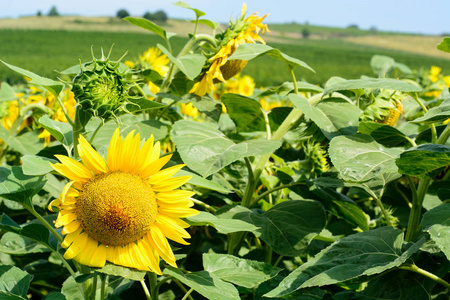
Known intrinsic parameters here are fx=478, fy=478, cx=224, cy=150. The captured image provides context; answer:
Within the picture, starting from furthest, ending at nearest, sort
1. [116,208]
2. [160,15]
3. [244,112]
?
1. [160,15]
2. [244,112]
3. [116,208]

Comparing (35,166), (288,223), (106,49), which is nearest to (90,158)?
(35,166)

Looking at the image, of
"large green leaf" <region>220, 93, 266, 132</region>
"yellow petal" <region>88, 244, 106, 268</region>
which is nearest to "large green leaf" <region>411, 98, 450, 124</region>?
"large green leaf" <region>220, 93, 266, 132</region>

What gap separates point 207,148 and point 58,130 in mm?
314

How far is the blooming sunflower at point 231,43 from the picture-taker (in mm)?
1305

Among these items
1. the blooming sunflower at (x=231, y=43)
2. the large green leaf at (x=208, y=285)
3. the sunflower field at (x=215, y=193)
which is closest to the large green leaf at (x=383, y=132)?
the sunflower field at (x=215, y=193)

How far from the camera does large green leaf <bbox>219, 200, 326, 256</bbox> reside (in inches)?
41.0

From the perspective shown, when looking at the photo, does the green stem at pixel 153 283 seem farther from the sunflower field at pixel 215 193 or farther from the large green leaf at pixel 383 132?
the large green leaf at pixel 383 132

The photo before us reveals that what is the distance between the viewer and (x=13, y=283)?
958 millimetres

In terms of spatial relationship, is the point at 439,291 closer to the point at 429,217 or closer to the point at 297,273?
the point at 429,217

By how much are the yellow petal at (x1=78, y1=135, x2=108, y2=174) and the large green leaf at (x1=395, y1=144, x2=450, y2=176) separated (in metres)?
0.55

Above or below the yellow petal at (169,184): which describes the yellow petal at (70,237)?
below

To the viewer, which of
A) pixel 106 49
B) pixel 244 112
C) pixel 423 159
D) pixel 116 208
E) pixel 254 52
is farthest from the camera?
pixel 106 49

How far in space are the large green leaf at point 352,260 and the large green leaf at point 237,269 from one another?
0.10 meters

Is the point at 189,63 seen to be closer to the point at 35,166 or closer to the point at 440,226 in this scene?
the point at 35,166
